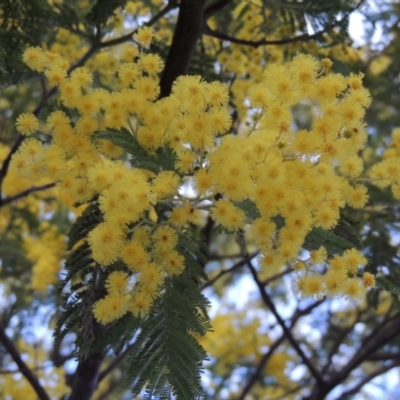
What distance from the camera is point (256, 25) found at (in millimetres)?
2383

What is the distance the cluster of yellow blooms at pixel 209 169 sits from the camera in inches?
48.1

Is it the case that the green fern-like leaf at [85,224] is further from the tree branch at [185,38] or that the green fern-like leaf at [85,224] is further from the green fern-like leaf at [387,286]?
the green fern-like leaf at [387,286]

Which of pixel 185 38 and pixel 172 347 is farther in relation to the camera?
pixel 185 38

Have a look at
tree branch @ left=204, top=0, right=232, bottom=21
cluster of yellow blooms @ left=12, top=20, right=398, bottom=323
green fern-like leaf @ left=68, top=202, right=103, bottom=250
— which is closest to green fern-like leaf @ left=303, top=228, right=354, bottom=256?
cluster of yellow blooms @ left=12, top=20, right=398, bottom=323

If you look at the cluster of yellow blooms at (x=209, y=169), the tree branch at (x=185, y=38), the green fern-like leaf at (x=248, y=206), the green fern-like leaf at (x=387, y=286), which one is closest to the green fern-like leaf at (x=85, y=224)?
the cluster of yellow blooms at (x=209, y=169)

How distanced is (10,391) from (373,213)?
8.27 ft

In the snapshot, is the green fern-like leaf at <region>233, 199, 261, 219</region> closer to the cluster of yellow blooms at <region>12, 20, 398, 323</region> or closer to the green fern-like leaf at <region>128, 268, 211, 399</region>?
the cluster of yellow blooms at <region>12, 20, 398, 323</region>

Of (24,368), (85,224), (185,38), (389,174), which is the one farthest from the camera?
(24,368)

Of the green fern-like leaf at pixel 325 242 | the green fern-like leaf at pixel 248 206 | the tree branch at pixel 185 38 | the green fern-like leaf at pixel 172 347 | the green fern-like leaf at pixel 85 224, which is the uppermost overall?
the tree branch at pixel 185 38

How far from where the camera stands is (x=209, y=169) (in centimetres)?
127

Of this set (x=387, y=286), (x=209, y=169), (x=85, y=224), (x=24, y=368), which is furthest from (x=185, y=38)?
(x=24, y=368)

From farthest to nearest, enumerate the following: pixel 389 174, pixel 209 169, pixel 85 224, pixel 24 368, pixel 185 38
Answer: pixel 24 368 → pixel 185 38 → pixel 85 224 → pixel 389 174 → pixel 209 169

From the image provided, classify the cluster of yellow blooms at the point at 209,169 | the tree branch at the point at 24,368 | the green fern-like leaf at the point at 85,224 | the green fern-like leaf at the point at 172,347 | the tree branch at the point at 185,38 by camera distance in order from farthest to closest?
the tree branch at the point at 24,368 < the tree branch at the point at 185,38 < the green fern-like leaf at the point at 85,224 < the green fern-like leaf at the point at 172,347 < the cluster of yellow blooms at the point at 209,169

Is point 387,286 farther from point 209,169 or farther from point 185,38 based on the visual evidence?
point 185,38
